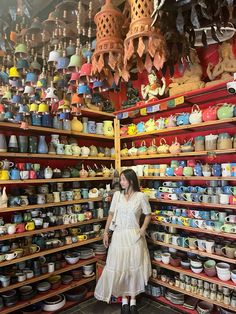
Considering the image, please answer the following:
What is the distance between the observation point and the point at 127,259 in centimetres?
247

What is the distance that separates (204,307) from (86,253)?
1396mm

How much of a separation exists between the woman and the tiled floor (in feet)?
0.78

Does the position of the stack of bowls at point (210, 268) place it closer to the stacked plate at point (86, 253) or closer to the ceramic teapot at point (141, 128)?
the stacked plate at point (86, 253)

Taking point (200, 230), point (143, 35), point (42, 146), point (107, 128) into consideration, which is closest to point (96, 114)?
point (107, 128)

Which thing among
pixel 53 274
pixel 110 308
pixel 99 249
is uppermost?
pixel 99 249

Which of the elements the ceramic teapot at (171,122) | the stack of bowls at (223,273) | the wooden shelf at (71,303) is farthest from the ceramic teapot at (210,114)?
the wooden shelf at (71,303)

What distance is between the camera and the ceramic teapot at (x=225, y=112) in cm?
224

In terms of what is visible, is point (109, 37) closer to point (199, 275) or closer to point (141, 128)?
point (141, 128)

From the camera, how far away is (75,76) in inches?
53.7

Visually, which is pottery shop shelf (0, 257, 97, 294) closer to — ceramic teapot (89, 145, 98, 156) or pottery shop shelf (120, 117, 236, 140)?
ceramic teapot (89, 145, 98, 156)

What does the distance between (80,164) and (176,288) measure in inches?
69.4

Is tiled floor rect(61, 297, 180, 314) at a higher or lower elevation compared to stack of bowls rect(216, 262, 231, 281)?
lower

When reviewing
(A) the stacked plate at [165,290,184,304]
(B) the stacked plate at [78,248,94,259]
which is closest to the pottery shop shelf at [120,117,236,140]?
(B) the stacked plate at [78,248,94,259]

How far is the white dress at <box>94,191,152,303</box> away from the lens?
246 cm
